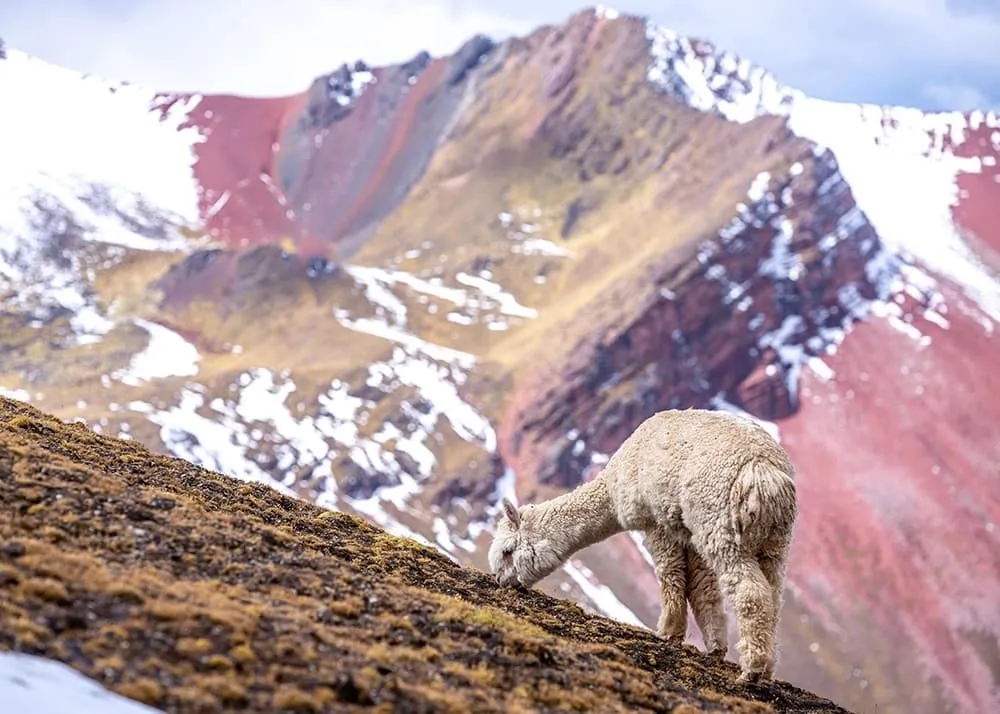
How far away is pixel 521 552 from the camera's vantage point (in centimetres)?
1947

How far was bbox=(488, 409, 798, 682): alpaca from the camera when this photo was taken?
1508cm

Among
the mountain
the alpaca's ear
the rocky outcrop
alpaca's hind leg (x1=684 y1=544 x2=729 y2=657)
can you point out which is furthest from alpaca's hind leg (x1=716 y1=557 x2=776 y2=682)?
the rocky outcrop

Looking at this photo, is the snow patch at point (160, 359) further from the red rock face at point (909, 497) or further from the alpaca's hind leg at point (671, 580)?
the alpaca's hind leg at point (671, 580)

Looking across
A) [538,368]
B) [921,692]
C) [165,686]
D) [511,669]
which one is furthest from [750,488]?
[538,368]

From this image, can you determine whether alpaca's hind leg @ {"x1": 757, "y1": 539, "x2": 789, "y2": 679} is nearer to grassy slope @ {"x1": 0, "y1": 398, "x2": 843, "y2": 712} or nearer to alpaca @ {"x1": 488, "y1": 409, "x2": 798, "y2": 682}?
alpaca @ {"x1": 488, "y1": 409, "x2": 798, "y2": 682}

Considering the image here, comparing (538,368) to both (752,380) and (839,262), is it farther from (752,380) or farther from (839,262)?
(839,262)

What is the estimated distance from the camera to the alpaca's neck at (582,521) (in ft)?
63.2

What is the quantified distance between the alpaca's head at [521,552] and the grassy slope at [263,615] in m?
0.80

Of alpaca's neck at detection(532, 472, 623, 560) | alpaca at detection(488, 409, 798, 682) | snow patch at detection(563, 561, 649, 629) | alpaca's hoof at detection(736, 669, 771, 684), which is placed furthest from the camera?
snow patch at detection(563, 561, 649, 629)

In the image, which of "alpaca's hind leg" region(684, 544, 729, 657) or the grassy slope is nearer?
the grassy slope

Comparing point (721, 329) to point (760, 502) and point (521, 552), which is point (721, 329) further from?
point (760, 502)

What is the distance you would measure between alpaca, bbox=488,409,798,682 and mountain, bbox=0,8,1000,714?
48665 millimetres

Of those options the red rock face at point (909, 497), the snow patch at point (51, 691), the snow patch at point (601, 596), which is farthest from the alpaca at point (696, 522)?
the red rock face at point (909, 497)

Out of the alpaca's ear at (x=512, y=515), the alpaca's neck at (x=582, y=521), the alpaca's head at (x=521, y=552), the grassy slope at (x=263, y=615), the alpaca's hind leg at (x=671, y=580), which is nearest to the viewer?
the grassy slope at (x=263, y=615)
